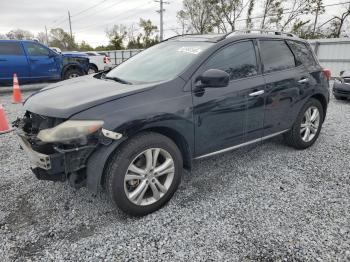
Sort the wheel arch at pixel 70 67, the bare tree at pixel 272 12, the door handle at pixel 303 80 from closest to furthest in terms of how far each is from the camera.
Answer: the door handle at pixel 303 80
the wheel arch at pixel 70 67
the bare tree at pixel 272 12

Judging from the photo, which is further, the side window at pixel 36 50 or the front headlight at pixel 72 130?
the side window at pixel 36 50

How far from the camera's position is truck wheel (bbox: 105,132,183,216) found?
2404mm

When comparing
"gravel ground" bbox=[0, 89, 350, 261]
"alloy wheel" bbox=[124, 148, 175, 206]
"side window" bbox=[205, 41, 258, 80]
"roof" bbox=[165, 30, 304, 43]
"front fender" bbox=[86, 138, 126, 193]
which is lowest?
"gravel ground" bbox=[0, 89, 350, 261]

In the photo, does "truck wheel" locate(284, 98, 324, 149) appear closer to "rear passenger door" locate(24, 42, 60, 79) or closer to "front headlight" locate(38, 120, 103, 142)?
"front headlight" locate(38, 120, 103, 142)

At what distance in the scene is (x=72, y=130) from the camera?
2223mm

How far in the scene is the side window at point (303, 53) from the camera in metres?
3.99

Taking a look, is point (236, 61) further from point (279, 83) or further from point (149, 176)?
point (149, 176)

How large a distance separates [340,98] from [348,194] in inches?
250

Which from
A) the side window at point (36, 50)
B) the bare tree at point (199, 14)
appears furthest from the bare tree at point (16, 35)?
the bare tree at point (199, 14)

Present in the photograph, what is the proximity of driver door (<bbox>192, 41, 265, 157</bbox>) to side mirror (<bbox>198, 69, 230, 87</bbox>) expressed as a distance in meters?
0.11

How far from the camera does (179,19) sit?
134ft

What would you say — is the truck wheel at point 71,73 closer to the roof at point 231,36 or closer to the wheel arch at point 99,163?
the roof at point 231,36

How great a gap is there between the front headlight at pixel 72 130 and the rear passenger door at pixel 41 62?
8.89 metres

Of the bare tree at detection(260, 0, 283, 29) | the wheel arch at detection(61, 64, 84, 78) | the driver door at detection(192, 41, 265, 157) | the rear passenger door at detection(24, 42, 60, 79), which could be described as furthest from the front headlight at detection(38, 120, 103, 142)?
the bare tree at detection(260, 0, 283, 29)
